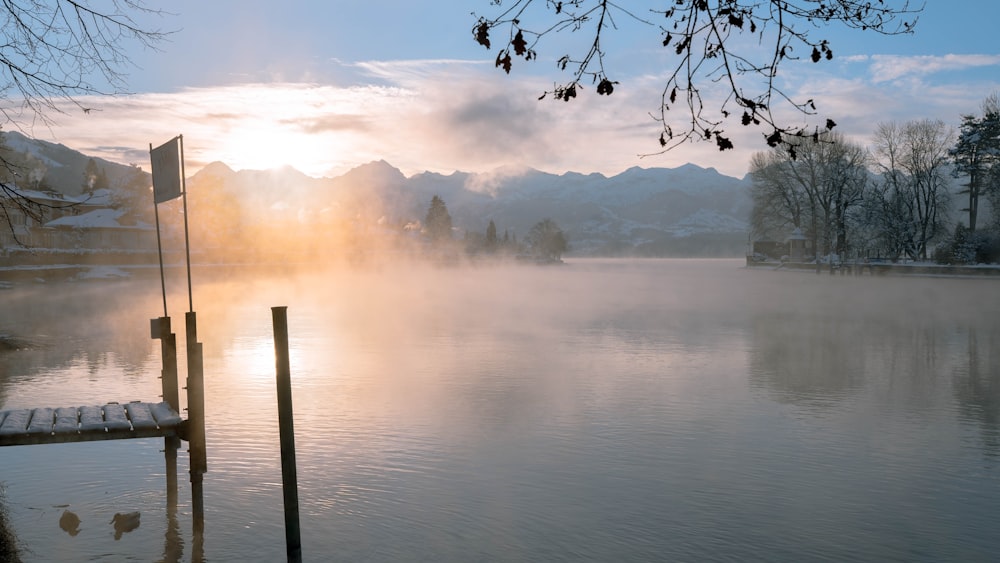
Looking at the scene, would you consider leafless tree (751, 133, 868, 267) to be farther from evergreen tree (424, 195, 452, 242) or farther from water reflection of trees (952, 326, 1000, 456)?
evergreen tree (424, 195, 452, 242)

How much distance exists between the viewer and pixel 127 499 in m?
11.0

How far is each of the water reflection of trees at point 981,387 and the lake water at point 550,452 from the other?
10cm

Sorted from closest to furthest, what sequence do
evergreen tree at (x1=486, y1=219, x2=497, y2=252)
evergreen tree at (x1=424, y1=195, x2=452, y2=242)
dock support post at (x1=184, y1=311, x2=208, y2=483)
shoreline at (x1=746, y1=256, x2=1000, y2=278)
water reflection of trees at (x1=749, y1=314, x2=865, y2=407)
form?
dock support post at (x1=184, y1=311, x2=208, y2=483), water reflection of trees at (x1=749, y1=314, x2=865, y2=407), shoreline at (x1=746, y1=256, x2=1000, y2=278), evergreen tree at (x1=424, y1=195, x2=452, y2=242), evergreen tree at (x1=486, y1=219, x2=497, y2=252)

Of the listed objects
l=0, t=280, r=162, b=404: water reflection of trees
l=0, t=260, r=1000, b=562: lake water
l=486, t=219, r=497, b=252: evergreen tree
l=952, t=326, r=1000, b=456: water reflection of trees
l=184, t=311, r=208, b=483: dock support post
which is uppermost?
l=486, t=219, r=497, b=252: evergreen tree

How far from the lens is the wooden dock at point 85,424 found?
854cm

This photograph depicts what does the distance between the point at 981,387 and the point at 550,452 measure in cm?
1183

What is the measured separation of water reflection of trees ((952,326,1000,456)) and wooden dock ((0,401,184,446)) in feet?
40.1

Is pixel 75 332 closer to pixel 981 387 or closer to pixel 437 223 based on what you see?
pixel 981 387

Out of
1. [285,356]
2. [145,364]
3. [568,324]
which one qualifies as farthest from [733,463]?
[568,324]

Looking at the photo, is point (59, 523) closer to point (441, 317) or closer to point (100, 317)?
point (441, 317)

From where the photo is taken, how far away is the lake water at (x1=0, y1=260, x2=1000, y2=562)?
961 cm

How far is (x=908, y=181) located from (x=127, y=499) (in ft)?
321

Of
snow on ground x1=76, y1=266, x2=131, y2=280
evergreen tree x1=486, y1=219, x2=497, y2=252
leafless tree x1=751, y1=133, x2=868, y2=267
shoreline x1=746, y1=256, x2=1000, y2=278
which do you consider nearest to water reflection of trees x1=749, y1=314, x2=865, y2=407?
shoreline x1=746, y1=256, x2=1000, y2=278

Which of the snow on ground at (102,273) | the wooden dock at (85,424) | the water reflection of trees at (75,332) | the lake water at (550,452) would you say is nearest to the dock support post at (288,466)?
the lake water at (550,452)
